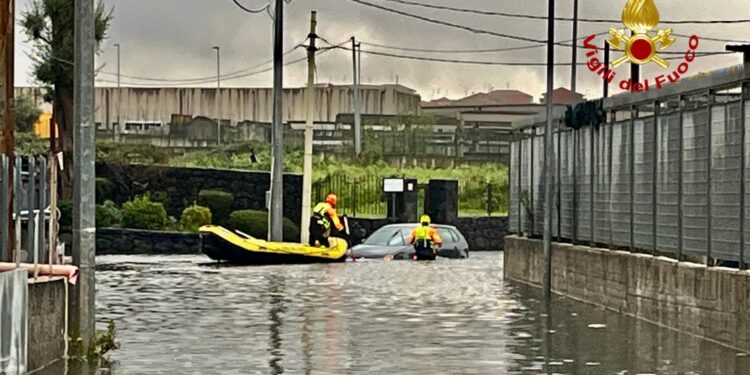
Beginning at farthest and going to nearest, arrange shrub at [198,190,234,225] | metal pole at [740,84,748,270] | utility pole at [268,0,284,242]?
shrub at [198,190,234,225] → utility pole at [268,0,284,242] → metal pole at [740,84,748,270]

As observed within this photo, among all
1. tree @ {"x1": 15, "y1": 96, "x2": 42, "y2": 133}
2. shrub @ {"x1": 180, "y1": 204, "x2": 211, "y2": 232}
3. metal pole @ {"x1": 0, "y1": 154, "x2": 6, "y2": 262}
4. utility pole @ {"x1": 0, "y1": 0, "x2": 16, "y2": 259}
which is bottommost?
shrub @ {"x1": 180, "y1": 204, "x2": 211, "y2": 232}

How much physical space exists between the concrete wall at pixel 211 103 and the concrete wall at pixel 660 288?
201 feet

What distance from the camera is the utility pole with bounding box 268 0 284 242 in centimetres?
5322

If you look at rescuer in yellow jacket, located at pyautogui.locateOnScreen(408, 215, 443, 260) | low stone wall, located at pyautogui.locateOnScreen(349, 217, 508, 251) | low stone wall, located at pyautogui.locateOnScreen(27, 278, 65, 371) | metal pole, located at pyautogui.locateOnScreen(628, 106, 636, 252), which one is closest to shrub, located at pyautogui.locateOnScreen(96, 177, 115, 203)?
low stone wall, located at pyautogui.locateOnScreen(349, 217, 508, 251)

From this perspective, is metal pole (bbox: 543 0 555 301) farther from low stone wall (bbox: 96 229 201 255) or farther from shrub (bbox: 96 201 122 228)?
shrub (bbox: 96 201 122 228)

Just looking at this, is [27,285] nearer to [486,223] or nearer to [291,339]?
[291,339]

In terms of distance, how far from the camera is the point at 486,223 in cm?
6719

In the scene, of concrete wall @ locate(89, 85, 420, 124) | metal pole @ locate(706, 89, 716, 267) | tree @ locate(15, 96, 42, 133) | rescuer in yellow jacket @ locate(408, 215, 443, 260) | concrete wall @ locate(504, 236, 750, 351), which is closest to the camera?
concrete wall @ locate(504, 236, 750, 351)

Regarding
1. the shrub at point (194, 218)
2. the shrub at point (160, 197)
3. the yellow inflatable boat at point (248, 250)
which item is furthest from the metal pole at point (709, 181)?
the shrub at point (160, 197)

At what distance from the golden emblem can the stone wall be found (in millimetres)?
28490

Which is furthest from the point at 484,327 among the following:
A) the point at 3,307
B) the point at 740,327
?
the point at 3,307

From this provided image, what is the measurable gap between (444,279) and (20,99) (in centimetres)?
5455

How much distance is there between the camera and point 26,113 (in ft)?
290

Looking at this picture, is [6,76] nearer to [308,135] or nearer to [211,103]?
[308,135]
